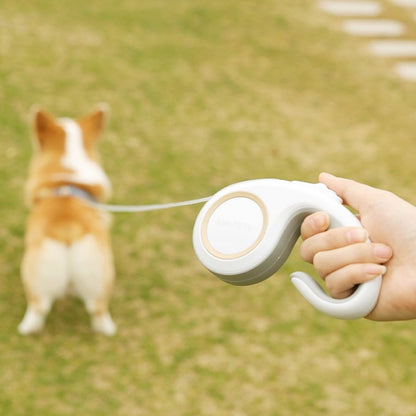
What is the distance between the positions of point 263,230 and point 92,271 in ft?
5.35

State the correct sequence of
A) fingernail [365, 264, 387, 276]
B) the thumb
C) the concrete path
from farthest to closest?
the concrete path → the thumb → fingernail [365, 264, 387, 276]

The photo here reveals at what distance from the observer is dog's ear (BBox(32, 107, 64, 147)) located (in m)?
3.15

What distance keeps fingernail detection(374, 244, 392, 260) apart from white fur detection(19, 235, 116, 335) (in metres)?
1.72

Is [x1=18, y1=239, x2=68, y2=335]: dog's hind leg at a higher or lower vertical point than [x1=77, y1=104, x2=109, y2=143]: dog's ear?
lower

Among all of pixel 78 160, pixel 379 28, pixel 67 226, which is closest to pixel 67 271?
pixel 67 226

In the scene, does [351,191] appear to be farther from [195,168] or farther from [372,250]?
[195,168]

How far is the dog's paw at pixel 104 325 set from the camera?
325 centimetres

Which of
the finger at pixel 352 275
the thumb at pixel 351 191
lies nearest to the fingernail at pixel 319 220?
the finger at pixel 352 275

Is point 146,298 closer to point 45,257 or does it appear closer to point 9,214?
point 45,257

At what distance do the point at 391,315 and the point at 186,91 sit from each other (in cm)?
428

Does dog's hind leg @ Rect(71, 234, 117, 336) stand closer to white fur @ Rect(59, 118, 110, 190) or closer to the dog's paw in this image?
the dog's paw

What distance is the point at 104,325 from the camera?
328cm

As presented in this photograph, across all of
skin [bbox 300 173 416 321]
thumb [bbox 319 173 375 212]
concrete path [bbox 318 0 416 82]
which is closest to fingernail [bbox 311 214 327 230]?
skin [bbox 300 173 416 321]

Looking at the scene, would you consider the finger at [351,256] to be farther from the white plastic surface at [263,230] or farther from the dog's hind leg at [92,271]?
the dog's hind leg at [92,271]
